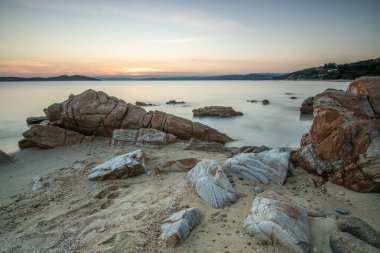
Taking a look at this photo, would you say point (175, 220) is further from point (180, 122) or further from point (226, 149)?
point (180, 122)

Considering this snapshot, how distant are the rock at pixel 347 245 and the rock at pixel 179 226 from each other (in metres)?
2.66

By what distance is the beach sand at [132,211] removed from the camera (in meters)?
5.47

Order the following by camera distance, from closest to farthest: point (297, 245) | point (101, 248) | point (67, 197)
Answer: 1. point (297, 245)
2. point (101, 248)
3. point (67, 197)

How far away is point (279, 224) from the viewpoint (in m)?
5.16

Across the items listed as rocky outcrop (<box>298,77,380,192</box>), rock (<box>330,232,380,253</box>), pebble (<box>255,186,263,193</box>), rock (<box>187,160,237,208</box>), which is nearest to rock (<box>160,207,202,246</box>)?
rock (<box>187,160,237,208</box>)

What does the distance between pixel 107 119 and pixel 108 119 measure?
0.18 ft

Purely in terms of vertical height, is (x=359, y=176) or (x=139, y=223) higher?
(x=359, y=176)

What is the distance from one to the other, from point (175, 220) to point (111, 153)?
757 centimetres

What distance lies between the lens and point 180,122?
53.5ft

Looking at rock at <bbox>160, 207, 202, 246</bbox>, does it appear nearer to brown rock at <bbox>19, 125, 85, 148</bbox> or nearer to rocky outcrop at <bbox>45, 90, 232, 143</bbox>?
rocky outcrop at <bbox>45, 90, 232, 143</bbox>

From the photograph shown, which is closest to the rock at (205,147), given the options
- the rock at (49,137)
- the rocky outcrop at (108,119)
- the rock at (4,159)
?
the rocky outcrop at (108,119)

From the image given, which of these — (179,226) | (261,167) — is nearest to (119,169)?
(179,226)

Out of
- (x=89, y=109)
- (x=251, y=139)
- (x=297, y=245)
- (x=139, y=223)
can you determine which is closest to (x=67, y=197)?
(x=139, y=223)

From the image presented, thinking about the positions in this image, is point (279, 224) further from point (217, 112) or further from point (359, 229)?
point (217, 112)
